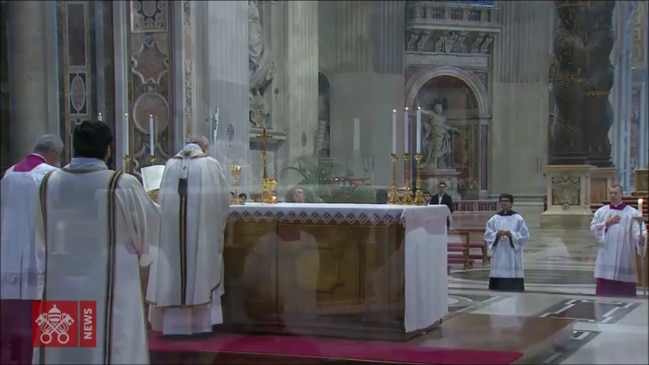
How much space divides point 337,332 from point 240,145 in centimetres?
229

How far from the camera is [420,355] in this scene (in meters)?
3.92

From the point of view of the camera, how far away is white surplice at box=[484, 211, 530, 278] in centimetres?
499

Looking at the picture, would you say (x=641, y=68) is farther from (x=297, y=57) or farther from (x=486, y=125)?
(x=297, y=57)

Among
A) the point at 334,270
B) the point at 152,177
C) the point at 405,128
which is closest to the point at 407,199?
the point at 334,270

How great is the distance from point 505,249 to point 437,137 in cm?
96

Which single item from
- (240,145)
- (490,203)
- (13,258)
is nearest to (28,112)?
(13,258)

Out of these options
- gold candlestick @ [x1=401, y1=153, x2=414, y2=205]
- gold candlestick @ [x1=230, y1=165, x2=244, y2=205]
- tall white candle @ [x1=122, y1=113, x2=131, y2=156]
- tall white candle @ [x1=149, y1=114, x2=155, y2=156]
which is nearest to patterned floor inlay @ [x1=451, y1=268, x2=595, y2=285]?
gold candlestick @ [x1=401, y1=153, x2=414, y2=205]

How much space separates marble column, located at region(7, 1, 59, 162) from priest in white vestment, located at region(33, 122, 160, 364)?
43.4 inches

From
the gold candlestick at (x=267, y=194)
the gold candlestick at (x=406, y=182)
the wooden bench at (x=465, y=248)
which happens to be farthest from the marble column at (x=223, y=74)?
the wooden bench at (x=465, y=248)

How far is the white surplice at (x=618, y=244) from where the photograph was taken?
402 cm

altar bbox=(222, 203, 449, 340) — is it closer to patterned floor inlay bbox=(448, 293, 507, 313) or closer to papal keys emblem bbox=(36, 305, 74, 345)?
patterned floor inlay bbox=(448, 293, 507, 313)

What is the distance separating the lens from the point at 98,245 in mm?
3375

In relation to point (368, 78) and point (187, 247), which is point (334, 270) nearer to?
point (187, 247)

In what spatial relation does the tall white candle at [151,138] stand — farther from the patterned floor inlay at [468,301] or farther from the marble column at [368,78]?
the patterned floor inlay at [468,301]
